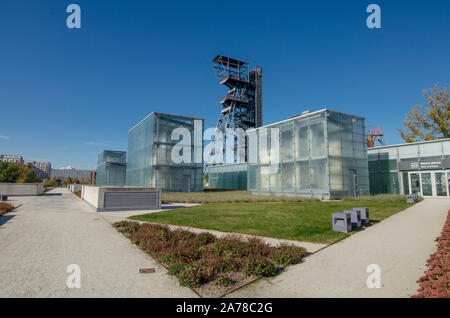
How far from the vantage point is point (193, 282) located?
14.7 feet

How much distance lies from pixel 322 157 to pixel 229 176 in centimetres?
3199

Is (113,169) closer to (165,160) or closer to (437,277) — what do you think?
(165,160)

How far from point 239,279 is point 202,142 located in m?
36.1

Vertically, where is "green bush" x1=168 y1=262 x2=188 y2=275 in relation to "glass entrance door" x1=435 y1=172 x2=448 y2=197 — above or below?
below

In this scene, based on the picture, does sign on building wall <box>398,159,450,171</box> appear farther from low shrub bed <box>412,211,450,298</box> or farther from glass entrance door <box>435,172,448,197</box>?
low shrub bed <box>412,211,450,298</box>

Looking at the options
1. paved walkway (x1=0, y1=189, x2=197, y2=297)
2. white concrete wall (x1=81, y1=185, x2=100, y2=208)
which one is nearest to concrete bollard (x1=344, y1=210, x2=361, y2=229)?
paved walkway (x1=0, y1=189, x2=197, y2=297)

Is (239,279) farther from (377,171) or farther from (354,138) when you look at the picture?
(377,171)

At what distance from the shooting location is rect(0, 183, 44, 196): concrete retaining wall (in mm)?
35062

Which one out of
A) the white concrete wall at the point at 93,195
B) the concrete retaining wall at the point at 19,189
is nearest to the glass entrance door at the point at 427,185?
the white concrete wall at the point at 93,195

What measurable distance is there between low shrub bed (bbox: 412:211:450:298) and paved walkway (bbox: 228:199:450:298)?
0.51ft
